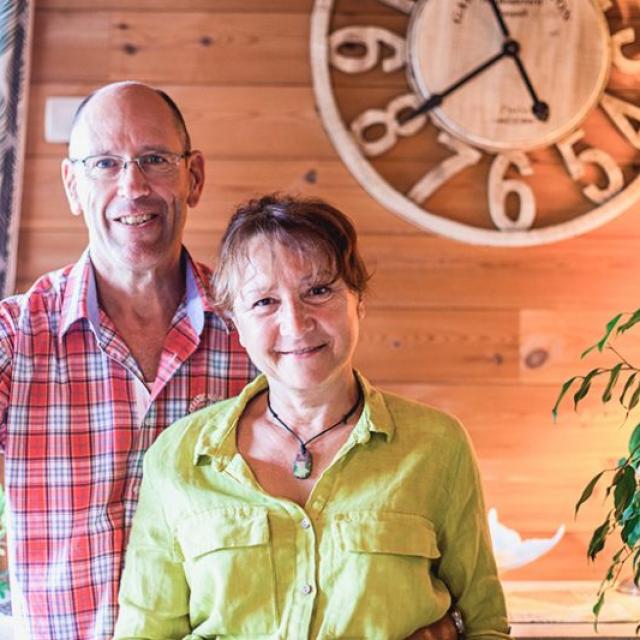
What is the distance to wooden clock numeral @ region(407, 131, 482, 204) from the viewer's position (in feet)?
7.13

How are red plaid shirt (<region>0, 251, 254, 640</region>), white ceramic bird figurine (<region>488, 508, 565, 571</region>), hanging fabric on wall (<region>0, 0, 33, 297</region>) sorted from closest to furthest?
red plaid shirt (<region>0, 251, 254, 640</region>)
white ceramic bird figurine (<region>488, 508, 565, 571</region>)
hanging fabric on wall (<region>0, 0, 33, 297</region>)

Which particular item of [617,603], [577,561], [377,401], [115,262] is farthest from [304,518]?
[577,561]

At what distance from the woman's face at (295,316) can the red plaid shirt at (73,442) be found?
0.34 metres

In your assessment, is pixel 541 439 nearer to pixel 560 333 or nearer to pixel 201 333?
pixel 560 333

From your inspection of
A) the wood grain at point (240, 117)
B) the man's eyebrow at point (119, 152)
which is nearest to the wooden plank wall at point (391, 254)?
the wood grain at point (240, 117)

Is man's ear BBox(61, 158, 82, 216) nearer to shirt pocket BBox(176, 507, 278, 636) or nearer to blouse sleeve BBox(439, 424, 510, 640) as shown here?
shirt pocket BBox(176, 507, 278, 636)

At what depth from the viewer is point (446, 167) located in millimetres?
2172

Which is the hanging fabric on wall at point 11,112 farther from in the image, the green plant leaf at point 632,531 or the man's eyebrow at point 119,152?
the green plant leaf at point 632,531

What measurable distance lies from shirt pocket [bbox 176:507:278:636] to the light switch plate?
1.21 metres

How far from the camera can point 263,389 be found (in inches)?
54.8

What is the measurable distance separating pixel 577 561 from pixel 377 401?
1136 mm

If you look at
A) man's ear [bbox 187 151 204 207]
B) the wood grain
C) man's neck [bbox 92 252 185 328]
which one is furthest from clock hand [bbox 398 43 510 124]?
man's neck [bbox 92 252 185 328]

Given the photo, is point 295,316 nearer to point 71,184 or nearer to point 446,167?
point 71,184

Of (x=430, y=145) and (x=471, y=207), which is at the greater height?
(x=430, y=145)
